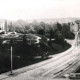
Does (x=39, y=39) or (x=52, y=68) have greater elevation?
→ (x=39, y=39)

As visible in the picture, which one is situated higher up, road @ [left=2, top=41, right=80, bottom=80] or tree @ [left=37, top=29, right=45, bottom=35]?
tree @ [left=37, top=29, right=45, bottom=35]

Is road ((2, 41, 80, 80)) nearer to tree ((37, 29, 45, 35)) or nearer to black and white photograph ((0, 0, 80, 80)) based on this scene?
black and white photograph ((0, 0, 80, 80))

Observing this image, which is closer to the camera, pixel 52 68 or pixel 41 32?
pixel 52 68

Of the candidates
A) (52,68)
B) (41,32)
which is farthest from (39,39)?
(52,68)

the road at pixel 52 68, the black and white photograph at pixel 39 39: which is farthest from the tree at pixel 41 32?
the road at pixel 52 68

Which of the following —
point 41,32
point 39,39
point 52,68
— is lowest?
point 52,68

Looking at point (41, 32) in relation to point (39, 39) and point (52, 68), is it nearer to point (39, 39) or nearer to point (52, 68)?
point (39, 39)

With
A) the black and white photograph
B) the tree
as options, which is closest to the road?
the black and white photograph

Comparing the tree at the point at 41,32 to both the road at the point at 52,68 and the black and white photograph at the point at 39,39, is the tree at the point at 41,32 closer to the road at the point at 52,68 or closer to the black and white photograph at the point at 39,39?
the black and white photograph at the point at 39,39

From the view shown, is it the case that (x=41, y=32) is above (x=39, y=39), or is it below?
above
